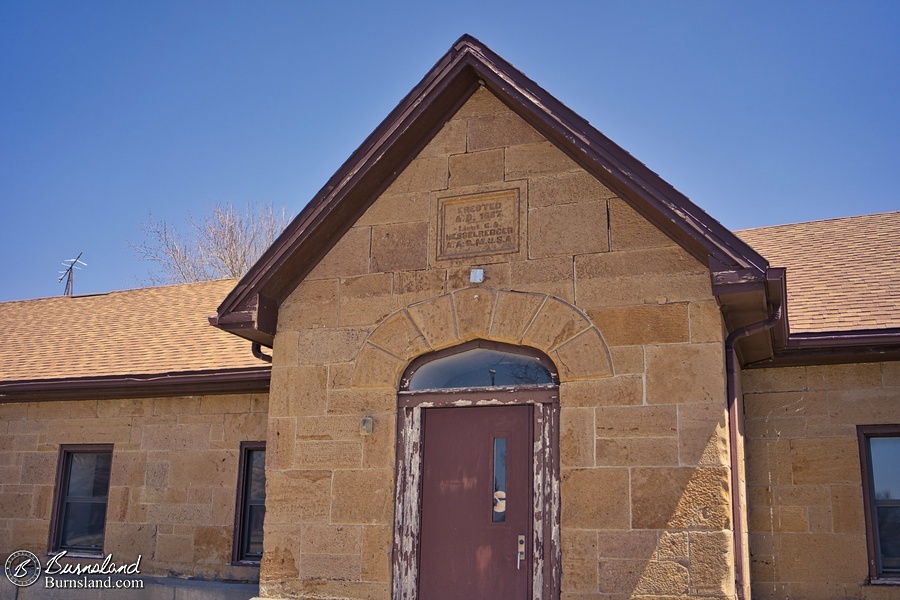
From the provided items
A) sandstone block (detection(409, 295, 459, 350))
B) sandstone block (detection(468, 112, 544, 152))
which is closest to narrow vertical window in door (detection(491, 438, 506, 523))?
sandstone block (detection(409, 295, 459, 350))

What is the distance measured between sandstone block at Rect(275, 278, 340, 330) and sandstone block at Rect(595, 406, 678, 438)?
2.78 m

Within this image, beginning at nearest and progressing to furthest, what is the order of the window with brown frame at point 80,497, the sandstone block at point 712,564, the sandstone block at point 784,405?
the sandstone block at point 712,564, the sandstone block at point 784,405, the window with brown frame at point 80,497

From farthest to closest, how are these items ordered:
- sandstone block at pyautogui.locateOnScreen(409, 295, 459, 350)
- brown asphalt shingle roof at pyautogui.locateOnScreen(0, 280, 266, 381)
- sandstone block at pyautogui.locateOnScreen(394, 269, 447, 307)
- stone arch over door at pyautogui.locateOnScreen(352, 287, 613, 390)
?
brown asphalt shingle roof at pyautogui.locateOnScreen(0, 280, 266, 381)
sandstone block at pyautogui.locateOnScreen(394, 269, 447, 307)
sandstone block at pyautogui.locateOnScreen(409, 295, 459, 350)
stone arch over door at pyautogui.locateOnScreen(352, 287, 613, 390)

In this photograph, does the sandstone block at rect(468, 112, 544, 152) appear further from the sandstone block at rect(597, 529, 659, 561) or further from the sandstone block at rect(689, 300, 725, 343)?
the sandstone block at rect(597, 529, 659, 561)

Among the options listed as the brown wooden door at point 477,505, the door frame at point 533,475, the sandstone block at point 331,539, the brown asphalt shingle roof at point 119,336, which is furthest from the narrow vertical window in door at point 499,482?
the brown asphalt shingle roof at point 119,336

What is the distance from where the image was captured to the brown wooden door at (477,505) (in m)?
7.49

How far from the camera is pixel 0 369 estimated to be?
13.7 meters

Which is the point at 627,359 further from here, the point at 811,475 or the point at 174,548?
the point at 174,548

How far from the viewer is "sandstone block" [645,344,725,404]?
716cm

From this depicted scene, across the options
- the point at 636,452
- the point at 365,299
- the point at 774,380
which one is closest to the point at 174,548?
the point at 365,299

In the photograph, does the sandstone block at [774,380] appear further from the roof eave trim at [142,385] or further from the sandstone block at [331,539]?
the roof eave trim at [142,385]

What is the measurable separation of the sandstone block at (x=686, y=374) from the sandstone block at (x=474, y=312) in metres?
1.48

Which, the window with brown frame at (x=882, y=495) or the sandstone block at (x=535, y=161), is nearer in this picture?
the sandstone block at (x=535, y=161)

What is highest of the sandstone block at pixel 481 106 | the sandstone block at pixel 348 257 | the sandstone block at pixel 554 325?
the sandstone block at pixel 481 106
